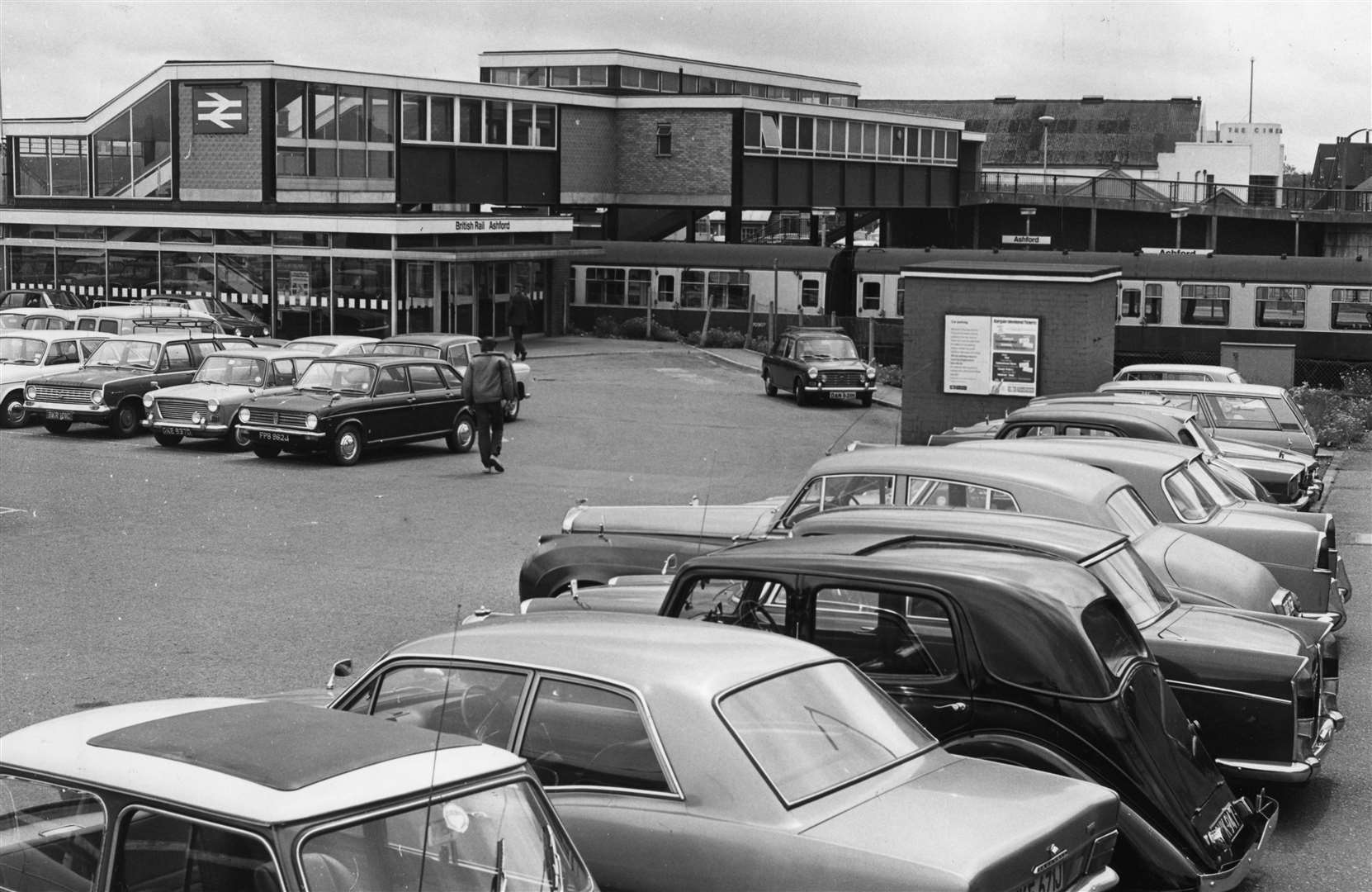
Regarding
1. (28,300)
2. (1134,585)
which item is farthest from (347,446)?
(28,300)

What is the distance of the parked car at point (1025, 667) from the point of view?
6.07 m

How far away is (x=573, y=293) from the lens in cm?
4862

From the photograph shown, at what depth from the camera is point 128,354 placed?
2555cm

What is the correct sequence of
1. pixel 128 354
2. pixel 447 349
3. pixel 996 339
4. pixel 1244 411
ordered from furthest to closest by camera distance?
pixel 447 349, pixel 128 354, pixel 996 339, pixel 1244 411

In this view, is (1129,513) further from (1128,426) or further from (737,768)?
(737,768)

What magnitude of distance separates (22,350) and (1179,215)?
48708mm

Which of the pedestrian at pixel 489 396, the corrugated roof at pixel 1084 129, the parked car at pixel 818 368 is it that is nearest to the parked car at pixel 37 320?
the pedestrian at pixel 489 396

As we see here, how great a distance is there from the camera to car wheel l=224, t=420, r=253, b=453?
21719mm

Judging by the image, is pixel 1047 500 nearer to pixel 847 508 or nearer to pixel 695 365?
pixel 847 508

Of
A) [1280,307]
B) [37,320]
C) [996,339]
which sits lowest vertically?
[37,320]

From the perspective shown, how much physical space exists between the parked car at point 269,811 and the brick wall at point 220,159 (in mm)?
39444

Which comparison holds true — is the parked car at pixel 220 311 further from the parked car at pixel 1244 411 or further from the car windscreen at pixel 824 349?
the parked car at pixel 1244 411

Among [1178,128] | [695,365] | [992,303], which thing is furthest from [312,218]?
[1178,128]

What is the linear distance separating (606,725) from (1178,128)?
113m
